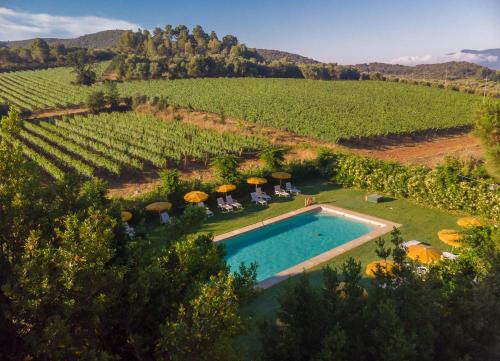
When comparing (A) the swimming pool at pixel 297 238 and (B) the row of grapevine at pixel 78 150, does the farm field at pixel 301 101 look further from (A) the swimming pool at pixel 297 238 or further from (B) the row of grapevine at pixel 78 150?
(A) the swimming pool at pixel 297 238

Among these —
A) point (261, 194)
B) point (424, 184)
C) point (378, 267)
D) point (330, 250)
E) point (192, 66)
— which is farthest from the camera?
point (192, 66)

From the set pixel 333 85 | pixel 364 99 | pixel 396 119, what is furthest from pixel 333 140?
pixel 333 85

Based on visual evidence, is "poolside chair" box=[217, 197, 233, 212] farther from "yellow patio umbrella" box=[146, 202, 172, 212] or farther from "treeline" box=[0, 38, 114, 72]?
"treeline" box=[0, 38, 114, 72]

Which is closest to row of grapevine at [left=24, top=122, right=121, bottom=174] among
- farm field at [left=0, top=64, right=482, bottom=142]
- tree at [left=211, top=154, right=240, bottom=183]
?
tree at [left=211, top=154, right=240, bottom=183]

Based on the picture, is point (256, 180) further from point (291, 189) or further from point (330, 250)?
point (330, 250)

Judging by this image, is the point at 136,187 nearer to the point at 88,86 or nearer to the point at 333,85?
the point at 88,86

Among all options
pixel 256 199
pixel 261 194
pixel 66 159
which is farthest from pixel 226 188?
pixel 66 159
